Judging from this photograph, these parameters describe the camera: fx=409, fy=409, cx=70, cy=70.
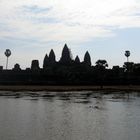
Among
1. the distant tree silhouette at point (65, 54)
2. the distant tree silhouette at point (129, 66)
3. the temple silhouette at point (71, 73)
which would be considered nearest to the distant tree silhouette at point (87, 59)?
the temple silhouette at point (71, 73)

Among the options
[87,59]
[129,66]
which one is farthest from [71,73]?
[87,59]

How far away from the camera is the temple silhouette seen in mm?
136625

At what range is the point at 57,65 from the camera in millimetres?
186375

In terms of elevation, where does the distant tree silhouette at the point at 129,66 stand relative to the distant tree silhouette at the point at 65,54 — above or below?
below

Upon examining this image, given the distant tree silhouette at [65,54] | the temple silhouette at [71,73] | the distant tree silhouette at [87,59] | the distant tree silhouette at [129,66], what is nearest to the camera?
the temple silhouette at [71,73]

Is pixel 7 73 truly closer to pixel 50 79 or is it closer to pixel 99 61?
pixel 50 79

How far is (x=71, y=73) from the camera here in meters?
158

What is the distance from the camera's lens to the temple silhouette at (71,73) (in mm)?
136625

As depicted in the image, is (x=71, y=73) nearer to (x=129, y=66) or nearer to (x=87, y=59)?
(x=129, y=66)

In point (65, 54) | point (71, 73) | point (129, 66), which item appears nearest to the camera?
point (71, 73)

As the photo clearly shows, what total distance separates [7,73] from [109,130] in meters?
137

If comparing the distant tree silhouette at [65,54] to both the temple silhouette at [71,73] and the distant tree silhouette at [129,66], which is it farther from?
the distant tree silhouette at [129,66]

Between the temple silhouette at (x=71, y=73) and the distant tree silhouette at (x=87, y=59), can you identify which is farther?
the distant tree silhouette at (x=87, y=59)

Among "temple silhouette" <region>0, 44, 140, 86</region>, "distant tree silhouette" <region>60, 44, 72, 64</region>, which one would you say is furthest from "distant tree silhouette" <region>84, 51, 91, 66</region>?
"distant tree silhouette" <region>60, 44, 72, 64</region>
